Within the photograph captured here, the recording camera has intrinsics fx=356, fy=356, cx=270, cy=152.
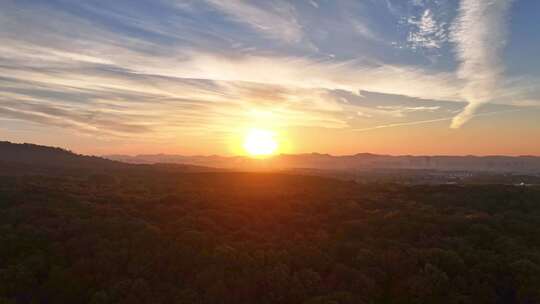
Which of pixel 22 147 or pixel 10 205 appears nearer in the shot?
pixel 10 205

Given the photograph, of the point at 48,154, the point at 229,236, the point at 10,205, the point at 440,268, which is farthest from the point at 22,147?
the point at 440,268

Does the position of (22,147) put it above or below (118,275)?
above

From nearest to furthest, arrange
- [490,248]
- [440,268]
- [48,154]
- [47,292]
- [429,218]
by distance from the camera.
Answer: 1. [47,292]
2. [440,268]
3. [490,248]
4. [429,218]
5. [48,154]

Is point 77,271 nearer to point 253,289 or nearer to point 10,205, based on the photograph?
point 253,289
